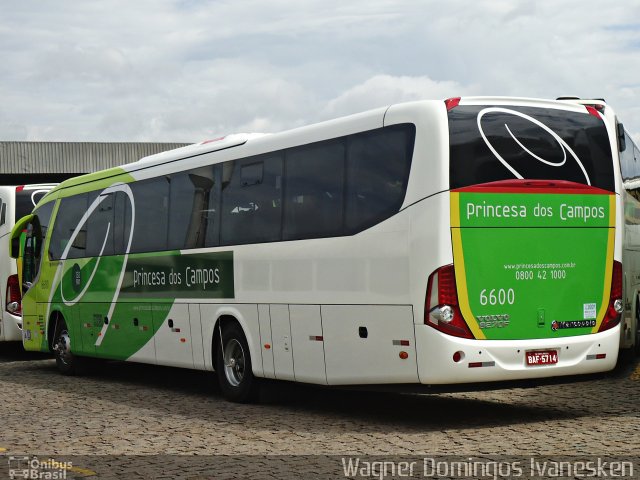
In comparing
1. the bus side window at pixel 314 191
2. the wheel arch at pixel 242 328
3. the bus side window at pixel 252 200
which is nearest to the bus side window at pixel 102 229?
the wheel arch at pixel 242 328

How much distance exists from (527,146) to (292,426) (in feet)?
11.9

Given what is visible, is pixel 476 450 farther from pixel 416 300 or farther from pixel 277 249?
pixel 277 249

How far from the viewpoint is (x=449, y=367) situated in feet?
35.6

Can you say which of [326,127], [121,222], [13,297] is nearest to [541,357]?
[326,127]

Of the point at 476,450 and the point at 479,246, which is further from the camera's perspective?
the point at 479,246

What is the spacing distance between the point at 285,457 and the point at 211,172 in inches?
235

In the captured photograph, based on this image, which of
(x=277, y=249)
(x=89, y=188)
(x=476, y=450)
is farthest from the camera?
(x=89, y=188)

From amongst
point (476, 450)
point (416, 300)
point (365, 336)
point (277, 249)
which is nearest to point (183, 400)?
point (277, 249)

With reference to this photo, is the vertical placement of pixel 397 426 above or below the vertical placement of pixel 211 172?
below

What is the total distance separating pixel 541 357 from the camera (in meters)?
11.3

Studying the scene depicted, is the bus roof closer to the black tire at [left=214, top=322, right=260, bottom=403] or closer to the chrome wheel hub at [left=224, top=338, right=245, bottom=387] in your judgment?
the black tire at [left=214, top=322, right=260, bottom=403]

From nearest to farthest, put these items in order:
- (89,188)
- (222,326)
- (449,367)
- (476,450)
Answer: (476,450) → (449,367) → (222,326) → (89,188)

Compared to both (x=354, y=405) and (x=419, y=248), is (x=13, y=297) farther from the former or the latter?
(x=419, y=248)

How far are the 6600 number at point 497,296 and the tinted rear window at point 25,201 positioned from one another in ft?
45.1
